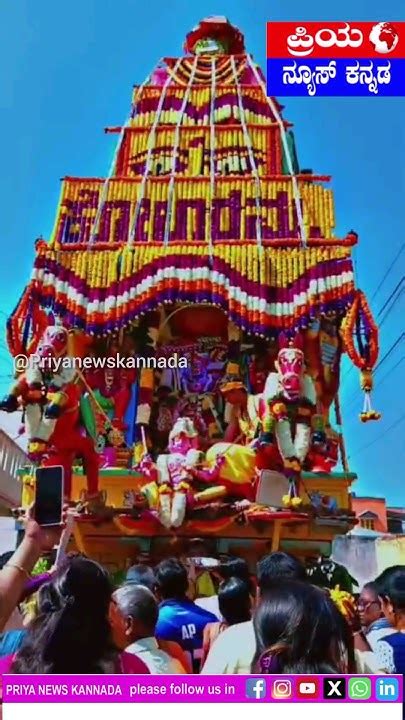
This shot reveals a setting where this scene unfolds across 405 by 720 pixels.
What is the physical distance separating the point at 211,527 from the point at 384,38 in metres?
3.60

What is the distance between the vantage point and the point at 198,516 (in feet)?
18.5

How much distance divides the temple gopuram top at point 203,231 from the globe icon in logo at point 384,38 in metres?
3.21

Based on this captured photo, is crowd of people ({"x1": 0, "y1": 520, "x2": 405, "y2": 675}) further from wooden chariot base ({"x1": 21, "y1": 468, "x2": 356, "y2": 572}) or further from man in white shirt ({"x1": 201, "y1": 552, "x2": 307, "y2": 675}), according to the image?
wooden chariot base ({"x1": 21, "y1": 468, "x2": 356, "y2": 572})

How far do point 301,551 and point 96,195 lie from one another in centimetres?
383

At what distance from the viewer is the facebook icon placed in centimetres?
168

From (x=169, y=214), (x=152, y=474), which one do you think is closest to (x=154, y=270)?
(x=169, y=214)

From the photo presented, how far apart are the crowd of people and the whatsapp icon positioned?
45mm

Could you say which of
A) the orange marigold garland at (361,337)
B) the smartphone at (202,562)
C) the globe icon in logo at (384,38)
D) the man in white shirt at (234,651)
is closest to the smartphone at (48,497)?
the man in white shirt at (234,651)

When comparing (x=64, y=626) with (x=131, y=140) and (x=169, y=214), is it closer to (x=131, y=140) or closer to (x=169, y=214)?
(x=169, y=214)

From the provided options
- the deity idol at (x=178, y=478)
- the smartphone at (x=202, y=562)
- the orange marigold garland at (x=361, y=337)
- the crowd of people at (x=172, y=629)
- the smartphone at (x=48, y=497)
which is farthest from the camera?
the orange marigold garland at (x=361, y=337)

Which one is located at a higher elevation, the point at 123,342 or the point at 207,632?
the point at 123,342

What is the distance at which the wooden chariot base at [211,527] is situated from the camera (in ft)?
18.5

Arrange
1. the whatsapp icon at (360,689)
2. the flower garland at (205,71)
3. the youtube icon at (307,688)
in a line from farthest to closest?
the flower garland at (205,71) → the whatsapp icon at (360,689) → the youtube icon at (307,688)

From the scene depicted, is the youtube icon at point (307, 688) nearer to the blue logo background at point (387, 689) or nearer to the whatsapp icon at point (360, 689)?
the whatsapp icon at point (360, 689)
